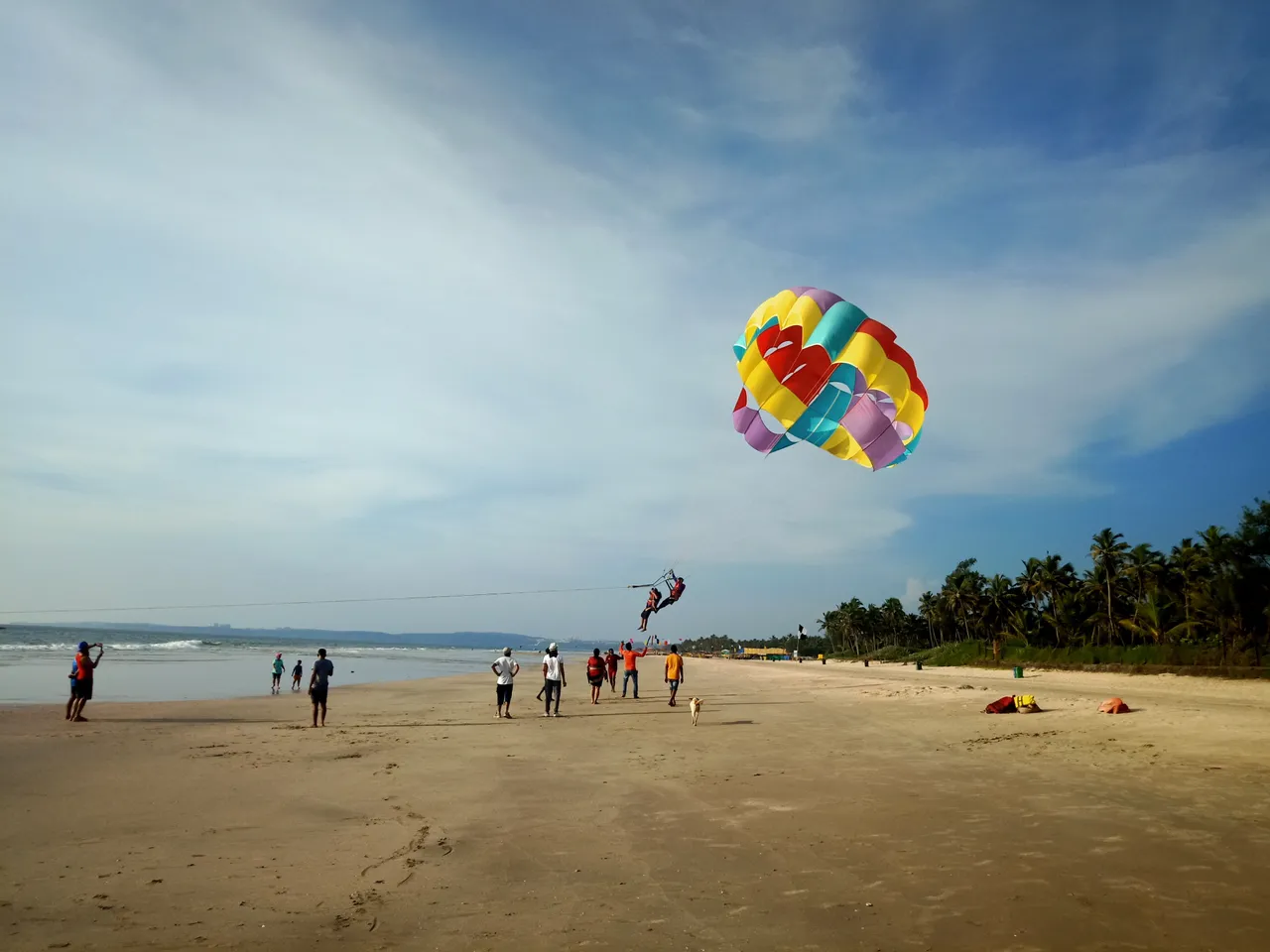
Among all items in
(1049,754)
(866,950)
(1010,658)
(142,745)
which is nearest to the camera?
(866,950)

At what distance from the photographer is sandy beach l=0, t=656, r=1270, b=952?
4609 millimetres

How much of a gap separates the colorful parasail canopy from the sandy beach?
249 inches

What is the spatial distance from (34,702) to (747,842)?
19838 mm

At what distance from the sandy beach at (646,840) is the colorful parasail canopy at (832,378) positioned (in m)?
6.32

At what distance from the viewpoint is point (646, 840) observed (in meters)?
6.64

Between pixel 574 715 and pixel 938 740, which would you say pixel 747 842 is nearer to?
pixel 938 740

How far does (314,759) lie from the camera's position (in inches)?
426

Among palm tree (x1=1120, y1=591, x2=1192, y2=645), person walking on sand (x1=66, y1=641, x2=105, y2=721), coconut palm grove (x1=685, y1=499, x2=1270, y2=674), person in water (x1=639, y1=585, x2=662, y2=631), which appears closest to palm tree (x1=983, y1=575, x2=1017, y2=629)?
coconut palm grove (x1=685, y1=499, x2=1270, y2=674)

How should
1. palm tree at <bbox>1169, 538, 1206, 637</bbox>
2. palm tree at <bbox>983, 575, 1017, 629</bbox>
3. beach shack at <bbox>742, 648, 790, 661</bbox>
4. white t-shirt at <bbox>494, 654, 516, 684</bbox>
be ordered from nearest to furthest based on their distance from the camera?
white t-shirt at <bbox>494, 654, 516, 684</bbox> → palm tree at <bbox>1169, 538, 1206, 637</bbox> → palm tree at <bbox>983, 575, 1017, 629</bbox> → beach shack at <bbox>742, 648, 790, 661</bbox>

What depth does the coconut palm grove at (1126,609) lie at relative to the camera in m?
32.4

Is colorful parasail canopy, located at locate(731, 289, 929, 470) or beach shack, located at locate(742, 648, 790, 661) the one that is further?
beach shack, located at locate(742, 648, 790, 661)

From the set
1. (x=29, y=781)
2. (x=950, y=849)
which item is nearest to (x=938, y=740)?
(x=950, y=849)

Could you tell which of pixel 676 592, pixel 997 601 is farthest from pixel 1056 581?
pixel 676 592

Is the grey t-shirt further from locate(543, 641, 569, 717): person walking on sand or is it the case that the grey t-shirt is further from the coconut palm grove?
the coconut palm grove
